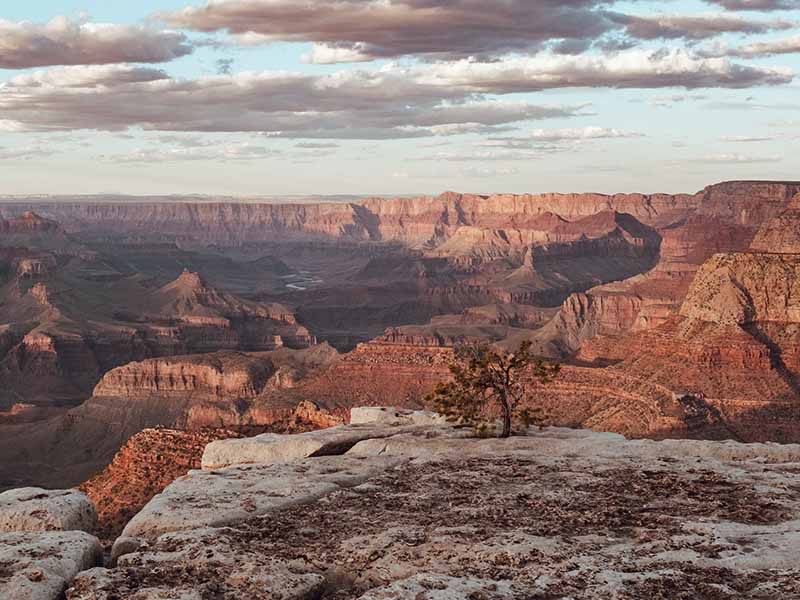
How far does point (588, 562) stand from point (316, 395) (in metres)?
99.9

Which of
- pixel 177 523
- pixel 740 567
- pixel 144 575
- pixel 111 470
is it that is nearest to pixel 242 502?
pixel 177 523

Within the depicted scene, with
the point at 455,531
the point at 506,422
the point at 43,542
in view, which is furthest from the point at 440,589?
the point at 506,422

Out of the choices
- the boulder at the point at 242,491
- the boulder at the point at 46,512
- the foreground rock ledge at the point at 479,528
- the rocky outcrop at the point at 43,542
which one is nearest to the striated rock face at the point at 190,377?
the boulder at the point at 242,491

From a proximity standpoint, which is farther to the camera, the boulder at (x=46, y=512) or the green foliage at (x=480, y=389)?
the green foliage at (x=480, y=389)

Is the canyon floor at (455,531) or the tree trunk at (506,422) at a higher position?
the canyon floor at (455,531)

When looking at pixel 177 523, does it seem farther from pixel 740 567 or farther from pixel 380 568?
pixel 740 567

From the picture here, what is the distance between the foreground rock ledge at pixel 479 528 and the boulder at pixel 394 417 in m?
10.7

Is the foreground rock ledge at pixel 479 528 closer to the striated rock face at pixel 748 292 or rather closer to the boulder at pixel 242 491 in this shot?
the boulder at pixel 242 491

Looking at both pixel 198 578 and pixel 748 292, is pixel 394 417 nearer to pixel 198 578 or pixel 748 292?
pixel 198 578

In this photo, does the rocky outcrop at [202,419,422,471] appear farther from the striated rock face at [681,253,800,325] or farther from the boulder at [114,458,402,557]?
the striated rock face at [681,253,800,325]

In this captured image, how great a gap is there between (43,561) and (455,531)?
752 centimetres

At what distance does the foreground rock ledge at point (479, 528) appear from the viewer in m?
17.8

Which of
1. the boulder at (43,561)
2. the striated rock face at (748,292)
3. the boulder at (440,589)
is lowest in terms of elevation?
the striated rock face at (748,292)

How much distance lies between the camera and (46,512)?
22500 millimetres
